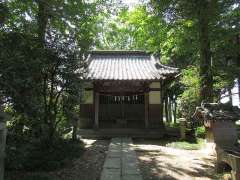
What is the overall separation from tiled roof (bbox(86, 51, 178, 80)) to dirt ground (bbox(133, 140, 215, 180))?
5.66 meters

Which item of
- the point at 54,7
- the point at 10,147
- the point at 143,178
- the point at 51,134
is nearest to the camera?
the point at 10,147

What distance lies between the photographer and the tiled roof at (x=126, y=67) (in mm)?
16406

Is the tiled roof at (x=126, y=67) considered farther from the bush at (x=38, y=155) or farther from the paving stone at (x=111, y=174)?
the paving stone at (x=111, y=174)

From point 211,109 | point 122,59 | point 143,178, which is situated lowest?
point 143,178

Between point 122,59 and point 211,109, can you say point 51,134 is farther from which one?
point 122,59

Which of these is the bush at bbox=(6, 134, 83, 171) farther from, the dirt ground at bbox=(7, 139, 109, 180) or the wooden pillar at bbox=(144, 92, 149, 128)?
the wooden pillar at bbox=(144, 92, 149, 128)

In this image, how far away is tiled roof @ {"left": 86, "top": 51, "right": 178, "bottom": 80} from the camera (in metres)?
16.4

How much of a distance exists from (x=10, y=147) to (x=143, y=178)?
10.3 feet

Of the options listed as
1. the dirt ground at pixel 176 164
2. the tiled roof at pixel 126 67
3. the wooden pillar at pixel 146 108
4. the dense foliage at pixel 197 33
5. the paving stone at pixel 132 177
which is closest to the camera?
the paving stone at pixel 132 177

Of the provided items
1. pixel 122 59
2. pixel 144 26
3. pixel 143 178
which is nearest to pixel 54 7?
pixel 144 26

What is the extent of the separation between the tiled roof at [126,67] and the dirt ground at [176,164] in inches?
223

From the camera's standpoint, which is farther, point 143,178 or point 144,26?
point 144,26

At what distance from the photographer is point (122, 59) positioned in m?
20.9

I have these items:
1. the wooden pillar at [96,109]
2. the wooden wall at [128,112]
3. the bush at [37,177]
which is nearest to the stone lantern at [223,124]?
the bush at [37,177]
